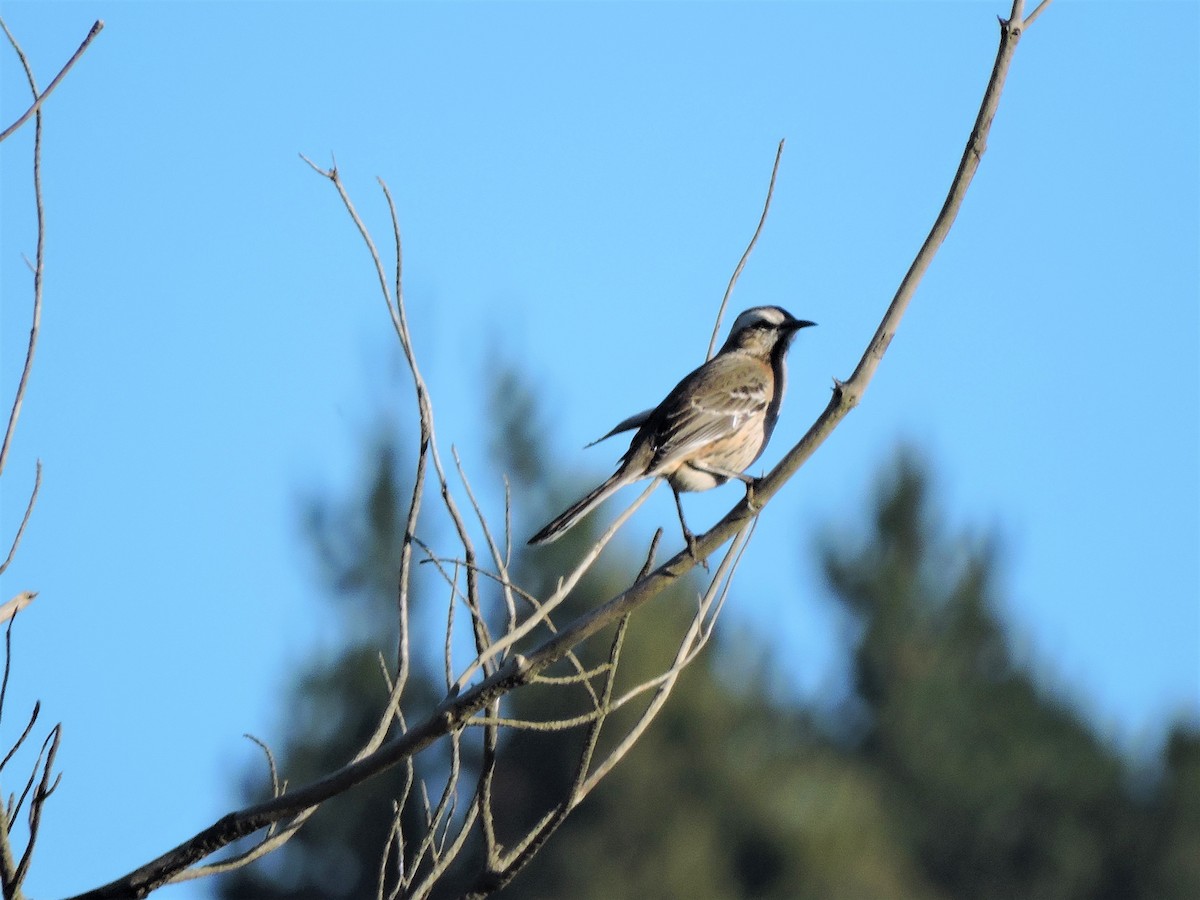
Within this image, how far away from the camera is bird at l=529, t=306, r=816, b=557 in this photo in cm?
812

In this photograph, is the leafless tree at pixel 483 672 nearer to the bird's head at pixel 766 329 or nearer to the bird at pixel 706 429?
the bird at pixel 706 429

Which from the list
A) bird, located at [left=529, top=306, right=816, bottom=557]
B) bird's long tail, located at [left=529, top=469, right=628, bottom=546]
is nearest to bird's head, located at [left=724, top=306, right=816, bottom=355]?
bird, located at [left=529, top=306, right=816, bottom=557]

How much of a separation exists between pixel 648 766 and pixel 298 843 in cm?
981

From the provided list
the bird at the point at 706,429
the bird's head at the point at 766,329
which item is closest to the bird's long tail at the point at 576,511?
the bird at the point at 706,429

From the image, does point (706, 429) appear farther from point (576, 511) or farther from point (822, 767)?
point (822, 767)

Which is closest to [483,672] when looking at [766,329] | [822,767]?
[766,329]

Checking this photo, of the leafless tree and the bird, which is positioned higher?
the bird

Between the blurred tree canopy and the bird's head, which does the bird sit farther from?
the blurred tree canopy

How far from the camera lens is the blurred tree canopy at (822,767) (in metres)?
46.0

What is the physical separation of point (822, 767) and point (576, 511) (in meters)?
48.4

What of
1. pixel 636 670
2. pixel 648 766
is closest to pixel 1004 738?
pixel 648 766

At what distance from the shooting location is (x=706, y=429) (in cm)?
841

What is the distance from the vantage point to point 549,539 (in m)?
6.81

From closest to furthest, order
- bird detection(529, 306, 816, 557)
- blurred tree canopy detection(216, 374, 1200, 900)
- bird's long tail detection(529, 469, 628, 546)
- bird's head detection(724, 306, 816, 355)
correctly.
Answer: bird's long tail detection(529, 469, 628, 546) → bird detection(529, 306, 816, 557) → bird's head detection(724, 306, 816, 355) → blurred tree canopy detection(216, 374, 1200, 900)
